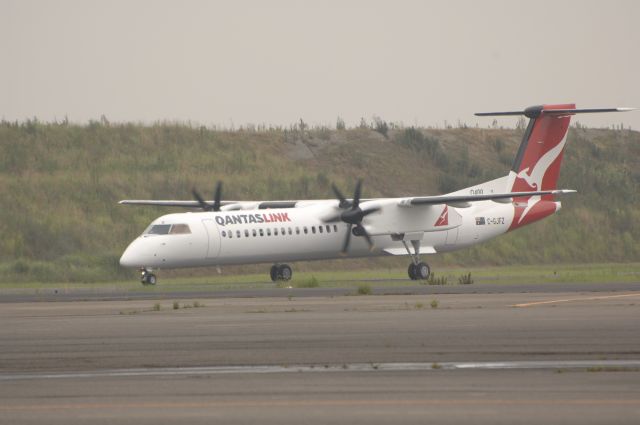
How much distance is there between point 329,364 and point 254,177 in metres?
52.3

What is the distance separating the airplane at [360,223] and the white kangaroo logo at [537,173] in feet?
0.13

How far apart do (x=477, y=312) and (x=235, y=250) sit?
61.0 ft

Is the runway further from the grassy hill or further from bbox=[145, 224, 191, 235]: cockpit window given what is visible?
the grassy hill

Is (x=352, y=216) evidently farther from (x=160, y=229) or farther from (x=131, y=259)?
(x=131, y=259)

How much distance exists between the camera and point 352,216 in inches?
1735

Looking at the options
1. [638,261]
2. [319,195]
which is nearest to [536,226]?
[638,261]

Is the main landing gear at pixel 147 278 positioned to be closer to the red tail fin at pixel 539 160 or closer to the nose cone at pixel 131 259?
the nose cone at pixel 131 259

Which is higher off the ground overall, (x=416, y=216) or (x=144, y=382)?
(x=416, y=216)

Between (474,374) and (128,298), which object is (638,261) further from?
(474,374)

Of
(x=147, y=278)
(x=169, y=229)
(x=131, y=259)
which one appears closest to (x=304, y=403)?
(x=131, y=259)

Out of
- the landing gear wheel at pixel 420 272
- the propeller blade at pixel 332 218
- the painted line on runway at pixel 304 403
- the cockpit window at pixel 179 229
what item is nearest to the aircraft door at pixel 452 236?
the landing gear wheel at pixel 420 272

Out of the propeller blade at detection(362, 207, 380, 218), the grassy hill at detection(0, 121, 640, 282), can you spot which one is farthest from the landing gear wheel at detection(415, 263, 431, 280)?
the grassy hill at detection(0, 121, 640, 282)

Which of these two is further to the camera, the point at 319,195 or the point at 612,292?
the point at 319,195

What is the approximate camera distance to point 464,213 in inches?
1864
